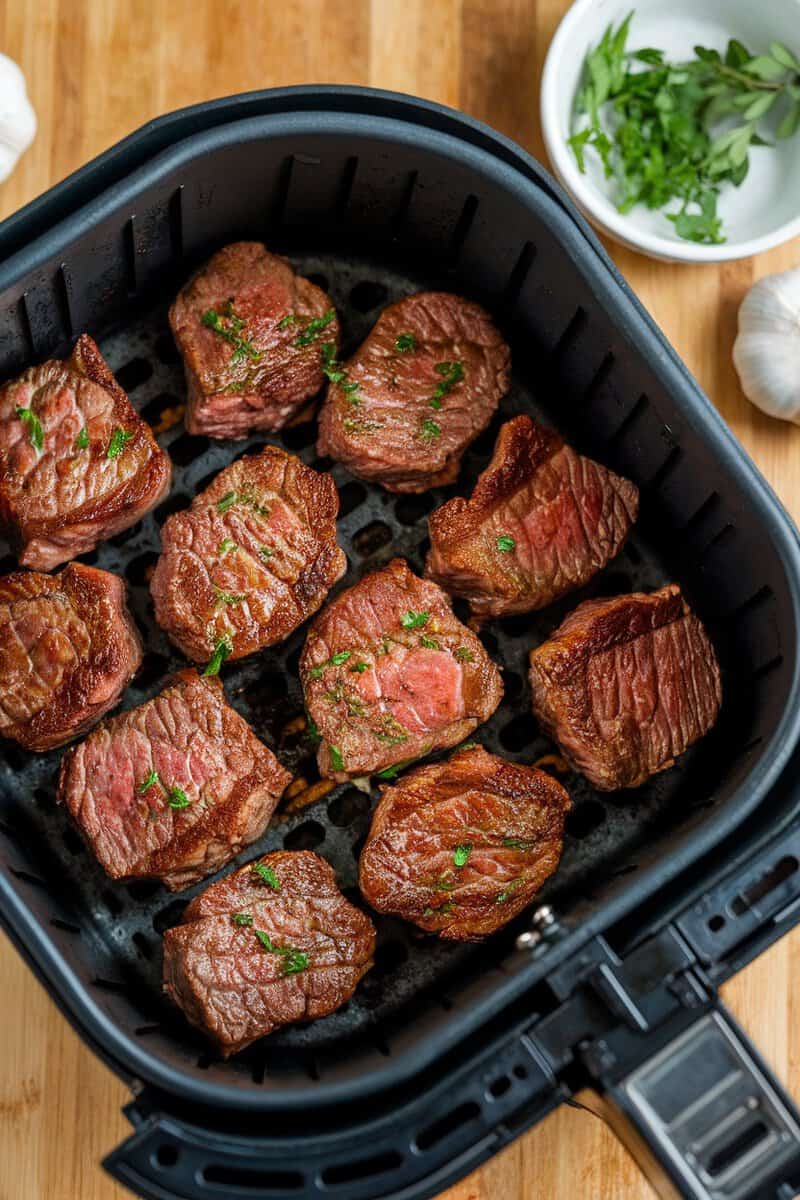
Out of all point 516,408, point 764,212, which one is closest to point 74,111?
point 516,408

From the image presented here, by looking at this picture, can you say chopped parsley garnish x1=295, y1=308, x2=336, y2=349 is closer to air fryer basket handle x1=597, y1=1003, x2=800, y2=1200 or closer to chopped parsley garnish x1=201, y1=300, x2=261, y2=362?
chopped parsley garnish x1=201, y1=300, x2=261, y2=362

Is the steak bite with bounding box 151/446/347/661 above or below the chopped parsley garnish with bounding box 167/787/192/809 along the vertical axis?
above

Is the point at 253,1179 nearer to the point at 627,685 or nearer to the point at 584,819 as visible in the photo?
the point at 584,819

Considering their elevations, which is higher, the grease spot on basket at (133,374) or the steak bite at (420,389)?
the steak bite at (420,389)

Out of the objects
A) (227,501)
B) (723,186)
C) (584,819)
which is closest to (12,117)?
(227,501)

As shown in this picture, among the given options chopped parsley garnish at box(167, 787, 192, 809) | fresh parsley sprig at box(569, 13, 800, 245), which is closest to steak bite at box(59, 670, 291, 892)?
chopped parsley garnish at box(167, 787, 192, 809)

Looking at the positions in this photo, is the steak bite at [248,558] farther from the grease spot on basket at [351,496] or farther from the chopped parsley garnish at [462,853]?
the chopped parsley garnish at [462,853]

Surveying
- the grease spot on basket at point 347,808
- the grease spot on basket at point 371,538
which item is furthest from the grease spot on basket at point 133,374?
the grease spot on basket at point 347,808
